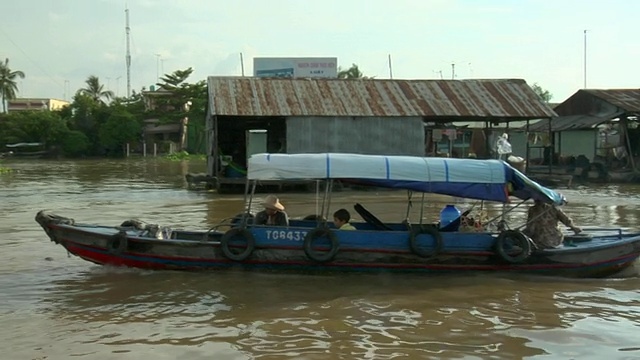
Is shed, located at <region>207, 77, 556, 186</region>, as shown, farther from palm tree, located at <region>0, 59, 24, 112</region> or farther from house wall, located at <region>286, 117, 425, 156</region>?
palm tree, located at <region>0, 59, 24, 112</region>

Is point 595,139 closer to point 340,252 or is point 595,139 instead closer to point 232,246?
point 340,252

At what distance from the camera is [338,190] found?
22094 mm

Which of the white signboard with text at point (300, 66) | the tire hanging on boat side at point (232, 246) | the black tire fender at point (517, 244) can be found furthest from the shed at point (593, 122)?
the tire hanging on boat side at point (232, 246)

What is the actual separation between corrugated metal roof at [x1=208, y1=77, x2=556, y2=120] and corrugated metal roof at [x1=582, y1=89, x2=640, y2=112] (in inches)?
200

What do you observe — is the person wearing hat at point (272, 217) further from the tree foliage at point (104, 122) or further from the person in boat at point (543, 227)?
the tree foliage at point (104, 122)

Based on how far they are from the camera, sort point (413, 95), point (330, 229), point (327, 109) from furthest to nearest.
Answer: point (413, 95)
point (327, 109)
point (330, 229)

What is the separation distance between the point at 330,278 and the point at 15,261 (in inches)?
200

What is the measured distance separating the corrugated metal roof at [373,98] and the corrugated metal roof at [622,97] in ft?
16.7

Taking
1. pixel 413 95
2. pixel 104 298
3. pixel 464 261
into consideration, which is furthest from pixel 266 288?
pixel 413 95

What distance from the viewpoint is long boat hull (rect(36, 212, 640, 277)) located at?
28.0ft

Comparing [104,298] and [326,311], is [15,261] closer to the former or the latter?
[104,298]

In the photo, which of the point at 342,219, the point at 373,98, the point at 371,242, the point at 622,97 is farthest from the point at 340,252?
the point at 622,97

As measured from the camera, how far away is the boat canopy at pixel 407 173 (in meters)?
8.31

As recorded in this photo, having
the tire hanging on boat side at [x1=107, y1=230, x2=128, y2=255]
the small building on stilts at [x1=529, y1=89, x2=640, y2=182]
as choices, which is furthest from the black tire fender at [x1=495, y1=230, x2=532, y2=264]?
the small building on stilts at [x1=529, y1=89, x2=640, y2=182]
